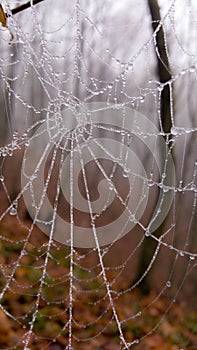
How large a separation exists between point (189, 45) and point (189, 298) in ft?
4.43

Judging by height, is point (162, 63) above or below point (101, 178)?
above

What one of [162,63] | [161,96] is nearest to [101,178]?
[161,96]

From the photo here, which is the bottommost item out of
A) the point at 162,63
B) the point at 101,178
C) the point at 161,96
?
the point at 101,178

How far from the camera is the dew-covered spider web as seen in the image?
70.8 inches

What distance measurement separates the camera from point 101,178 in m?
2.38

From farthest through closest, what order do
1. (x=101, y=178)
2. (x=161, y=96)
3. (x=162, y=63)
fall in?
(x=101, y=178) → (x=161, y=96) → (x=162, y=63)

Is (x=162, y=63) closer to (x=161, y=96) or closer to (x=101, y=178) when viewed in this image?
(x=161, y=96)

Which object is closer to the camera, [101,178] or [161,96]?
[161,96]

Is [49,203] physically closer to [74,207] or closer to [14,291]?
[74,207]

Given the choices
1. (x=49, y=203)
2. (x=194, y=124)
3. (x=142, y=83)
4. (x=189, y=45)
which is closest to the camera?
(x=189, y=45)

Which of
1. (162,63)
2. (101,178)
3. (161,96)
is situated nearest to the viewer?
(162,63)

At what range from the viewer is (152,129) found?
192cm

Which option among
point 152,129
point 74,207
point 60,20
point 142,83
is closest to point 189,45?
point 142,83

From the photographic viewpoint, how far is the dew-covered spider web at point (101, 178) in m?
1.80
